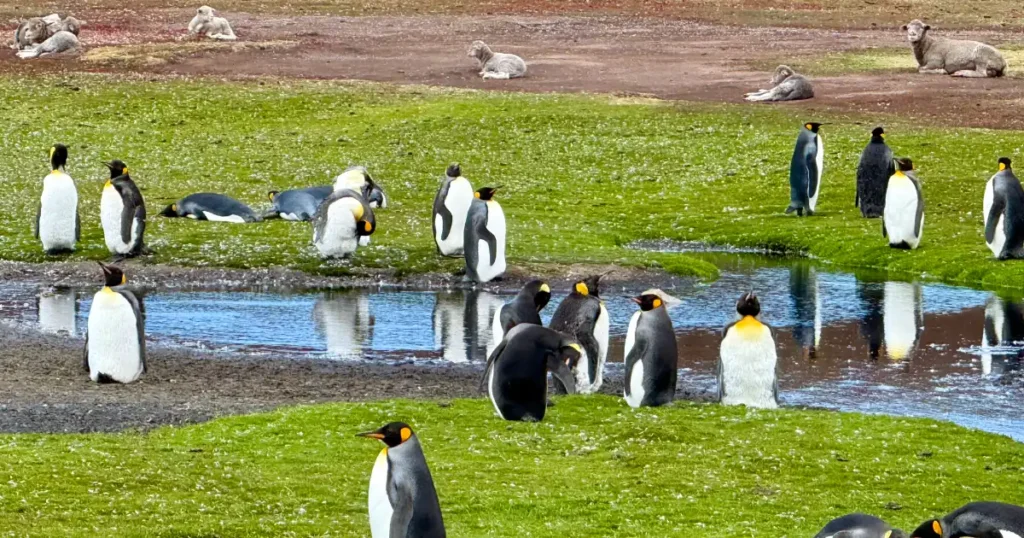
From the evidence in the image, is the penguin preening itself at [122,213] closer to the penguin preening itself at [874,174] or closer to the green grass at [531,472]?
the green grass at [531,472]

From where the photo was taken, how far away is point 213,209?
76.0 ft

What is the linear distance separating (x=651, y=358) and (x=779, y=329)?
5072 millimetres

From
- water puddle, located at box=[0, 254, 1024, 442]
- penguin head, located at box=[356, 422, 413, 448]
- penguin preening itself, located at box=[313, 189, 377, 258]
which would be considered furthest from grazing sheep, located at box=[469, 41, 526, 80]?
penguin head, located at box=[356, 422, 413, 448]

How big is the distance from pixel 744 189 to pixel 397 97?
9.60 meters

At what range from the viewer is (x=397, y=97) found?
33.6m

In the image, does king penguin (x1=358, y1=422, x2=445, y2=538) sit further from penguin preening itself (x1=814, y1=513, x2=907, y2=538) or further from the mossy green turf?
the mossy green turf

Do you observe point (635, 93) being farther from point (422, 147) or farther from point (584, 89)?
point (422, 147)

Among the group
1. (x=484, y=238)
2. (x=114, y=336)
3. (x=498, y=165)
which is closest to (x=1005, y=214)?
(x=484, y=238)

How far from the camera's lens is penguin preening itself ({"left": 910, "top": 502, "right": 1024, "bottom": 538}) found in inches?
323

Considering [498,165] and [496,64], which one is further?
[496,64]

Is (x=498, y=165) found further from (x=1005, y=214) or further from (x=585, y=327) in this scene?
(x=585, y=327)

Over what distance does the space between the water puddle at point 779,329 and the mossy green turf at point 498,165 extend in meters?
1.30

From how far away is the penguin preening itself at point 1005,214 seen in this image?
20.3 meters

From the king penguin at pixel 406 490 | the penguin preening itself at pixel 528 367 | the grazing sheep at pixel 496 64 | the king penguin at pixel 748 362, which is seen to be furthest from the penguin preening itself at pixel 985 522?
the grazing sheep at pixel 496 64
